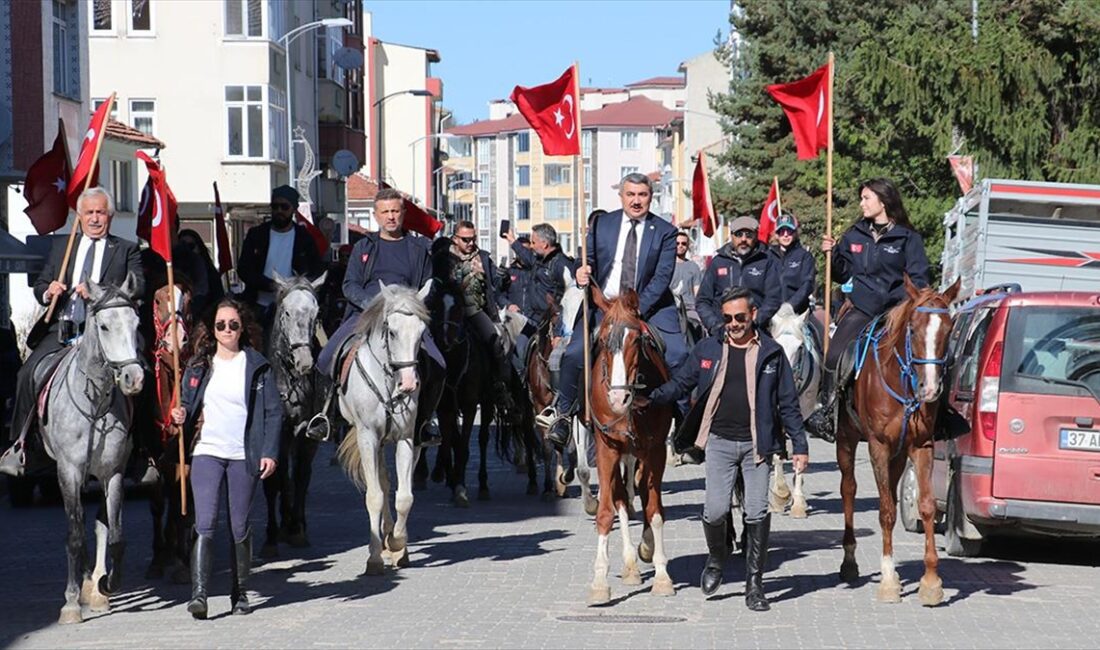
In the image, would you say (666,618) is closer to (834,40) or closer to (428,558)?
(428,558)

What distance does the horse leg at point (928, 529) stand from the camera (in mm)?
12039

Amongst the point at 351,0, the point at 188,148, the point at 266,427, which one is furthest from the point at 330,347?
the point at 351,0

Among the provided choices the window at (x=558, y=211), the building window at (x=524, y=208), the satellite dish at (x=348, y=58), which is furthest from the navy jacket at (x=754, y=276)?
the building window at (x=524, y=208)

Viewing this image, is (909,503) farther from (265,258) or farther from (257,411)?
(257,411)

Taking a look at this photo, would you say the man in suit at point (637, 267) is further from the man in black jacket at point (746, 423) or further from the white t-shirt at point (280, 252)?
the white t-shirt at point (280, 252)

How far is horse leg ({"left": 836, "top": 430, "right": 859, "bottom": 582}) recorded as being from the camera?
42.6 ft

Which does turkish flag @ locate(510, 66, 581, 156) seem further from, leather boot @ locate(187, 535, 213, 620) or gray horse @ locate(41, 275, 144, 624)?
leather boot @ locate(187, 535, 213, 620)

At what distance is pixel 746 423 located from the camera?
1207 centimetres

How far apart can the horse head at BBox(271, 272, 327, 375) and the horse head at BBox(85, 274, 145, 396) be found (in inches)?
93.9

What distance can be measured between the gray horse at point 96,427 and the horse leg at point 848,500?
185 inches

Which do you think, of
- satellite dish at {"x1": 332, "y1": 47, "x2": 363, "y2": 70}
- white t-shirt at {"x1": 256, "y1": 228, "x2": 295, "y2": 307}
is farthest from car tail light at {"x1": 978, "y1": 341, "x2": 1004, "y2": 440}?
satellite dish at {"x1": 332, "y1": 47, "x2": 363, "y2": 70}

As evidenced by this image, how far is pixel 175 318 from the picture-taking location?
12.6m

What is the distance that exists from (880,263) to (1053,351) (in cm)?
135

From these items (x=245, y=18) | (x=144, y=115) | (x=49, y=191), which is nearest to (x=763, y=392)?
(x=49, y=191)
